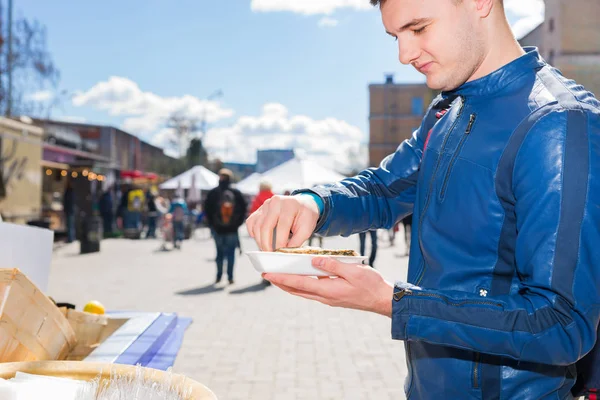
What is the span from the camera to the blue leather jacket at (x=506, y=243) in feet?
4.31

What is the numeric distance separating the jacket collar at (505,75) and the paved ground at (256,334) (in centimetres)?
415

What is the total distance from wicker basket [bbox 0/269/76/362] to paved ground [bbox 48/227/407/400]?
255 centimetres

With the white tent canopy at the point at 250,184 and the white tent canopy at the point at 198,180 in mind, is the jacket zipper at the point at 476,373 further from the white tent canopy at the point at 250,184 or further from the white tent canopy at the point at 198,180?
the white tent canopy at the point at 198,180

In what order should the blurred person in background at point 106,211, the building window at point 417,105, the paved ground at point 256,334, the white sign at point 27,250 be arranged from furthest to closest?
the building window at point 417,105
the blurred person in background at point 106,211
the paved ground at point 256,334
the white sign at point 27,250

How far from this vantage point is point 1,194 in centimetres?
1485

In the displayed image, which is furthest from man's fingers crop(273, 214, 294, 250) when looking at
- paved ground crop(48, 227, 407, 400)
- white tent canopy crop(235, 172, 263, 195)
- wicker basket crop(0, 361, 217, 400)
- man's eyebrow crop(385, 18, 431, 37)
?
white tent canopy crop(235, 172, 263, 195)

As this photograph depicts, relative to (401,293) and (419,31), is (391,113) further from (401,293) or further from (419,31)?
(401,293)

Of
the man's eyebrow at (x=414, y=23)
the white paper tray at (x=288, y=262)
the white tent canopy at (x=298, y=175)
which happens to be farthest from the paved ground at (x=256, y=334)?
the white tent canopy at (x=298, y=175)

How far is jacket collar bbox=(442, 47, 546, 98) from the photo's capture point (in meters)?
1.63

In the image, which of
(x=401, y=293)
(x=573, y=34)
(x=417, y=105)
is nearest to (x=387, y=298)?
(x=401, y=293)

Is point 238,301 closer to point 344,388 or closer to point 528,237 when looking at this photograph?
point 344,388

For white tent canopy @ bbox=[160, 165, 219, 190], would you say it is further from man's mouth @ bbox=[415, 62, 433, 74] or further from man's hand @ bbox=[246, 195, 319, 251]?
man's mouth @ bbox=[415, 62, 433, 74]

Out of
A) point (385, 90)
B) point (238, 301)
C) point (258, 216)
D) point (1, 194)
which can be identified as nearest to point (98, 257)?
point (1, 194)

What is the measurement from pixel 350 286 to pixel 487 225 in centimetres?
37
